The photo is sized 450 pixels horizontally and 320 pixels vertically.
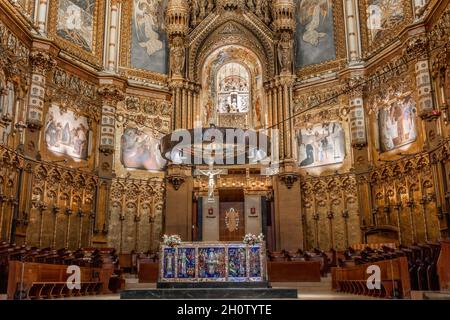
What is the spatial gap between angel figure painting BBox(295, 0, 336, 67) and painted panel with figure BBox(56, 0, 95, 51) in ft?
38.6

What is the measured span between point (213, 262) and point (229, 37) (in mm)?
16917

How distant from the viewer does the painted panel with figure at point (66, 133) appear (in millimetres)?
22391

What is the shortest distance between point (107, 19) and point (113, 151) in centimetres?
764

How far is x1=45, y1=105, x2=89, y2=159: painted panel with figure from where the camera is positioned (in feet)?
73.5

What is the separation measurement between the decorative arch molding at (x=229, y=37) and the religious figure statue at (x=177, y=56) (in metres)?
0.57

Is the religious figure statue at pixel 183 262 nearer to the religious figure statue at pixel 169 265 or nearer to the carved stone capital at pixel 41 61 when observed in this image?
the religious figure statue at pixel 169 265

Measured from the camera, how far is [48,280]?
12969 mm

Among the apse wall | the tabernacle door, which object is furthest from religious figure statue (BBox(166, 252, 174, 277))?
the tabernacle door

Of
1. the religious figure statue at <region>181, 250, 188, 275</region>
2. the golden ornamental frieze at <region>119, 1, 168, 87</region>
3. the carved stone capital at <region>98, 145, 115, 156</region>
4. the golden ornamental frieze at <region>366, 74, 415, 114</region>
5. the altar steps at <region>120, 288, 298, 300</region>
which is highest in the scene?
the golden ornamental frieze at <region>119, 1, 168, 87</region>

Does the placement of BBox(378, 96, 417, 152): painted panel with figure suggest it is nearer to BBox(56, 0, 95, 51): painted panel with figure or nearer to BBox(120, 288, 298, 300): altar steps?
BBox(120, 288, 298, 300): altar steps

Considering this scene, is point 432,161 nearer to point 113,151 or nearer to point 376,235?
point 376,235

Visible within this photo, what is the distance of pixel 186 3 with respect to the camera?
27953mm

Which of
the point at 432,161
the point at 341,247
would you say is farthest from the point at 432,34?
the point at 341,247

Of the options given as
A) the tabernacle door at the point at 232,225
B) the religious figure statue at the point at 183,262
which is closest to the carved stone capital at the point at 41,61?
the tabernacle door at the point at 232,225
